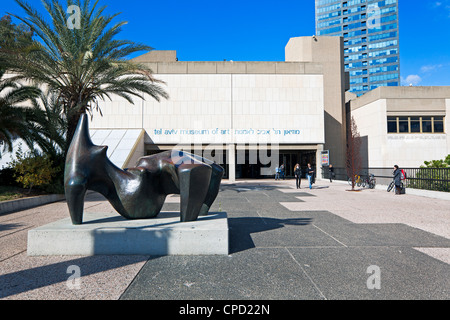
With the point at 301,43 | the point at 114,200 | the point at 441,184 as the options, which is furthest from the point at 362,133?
the point at 114,200

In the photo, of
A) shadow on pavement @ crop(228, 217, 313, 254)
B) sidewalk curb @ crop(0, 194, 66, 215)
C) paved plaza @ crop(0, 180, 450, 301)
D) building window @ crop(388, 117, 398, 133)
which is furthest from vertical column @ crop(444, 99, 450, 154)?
sidewalk curb @ crop(0, 194, 66, 215)

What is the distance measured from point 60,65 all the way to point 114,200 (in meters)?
10.5

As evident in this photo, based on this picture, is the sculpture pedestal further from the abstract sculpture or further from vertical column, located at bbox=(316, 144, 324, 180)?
vertical column, located at bbox=(316, 144, 324, 180)

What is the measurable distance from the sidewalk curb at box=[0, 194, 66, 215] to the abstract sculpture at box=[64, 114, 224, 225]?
6493 mm

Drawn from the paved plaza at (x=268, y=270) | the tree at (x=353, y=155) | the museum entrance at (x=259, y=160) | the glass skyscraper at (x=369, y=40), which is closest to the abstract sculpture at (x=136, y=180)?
the paved plaza at (x=268, y=270)

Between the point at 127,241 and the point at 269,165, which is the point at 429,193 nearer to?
the point at 127,241

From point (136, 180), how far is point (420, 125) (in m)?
31.6

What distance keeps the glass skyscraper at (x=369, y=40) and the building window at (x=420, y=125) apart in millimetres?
60358

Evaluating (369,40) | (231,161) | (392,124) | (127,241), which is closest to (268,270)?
(127,241)

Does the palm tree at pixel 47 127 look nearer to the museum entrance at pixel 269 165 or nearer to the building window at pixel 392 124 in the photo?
the museum entrance at pixel 269 165

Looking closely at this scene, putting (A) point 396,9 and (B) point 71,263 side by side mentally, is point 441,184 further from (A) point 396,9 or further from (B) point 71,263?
(A) point 396,9

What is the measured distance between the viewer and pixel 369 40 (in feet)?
270

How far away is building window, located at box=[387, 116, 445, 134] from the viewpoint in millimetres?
27766

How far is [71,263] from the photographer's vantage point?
4.05m
